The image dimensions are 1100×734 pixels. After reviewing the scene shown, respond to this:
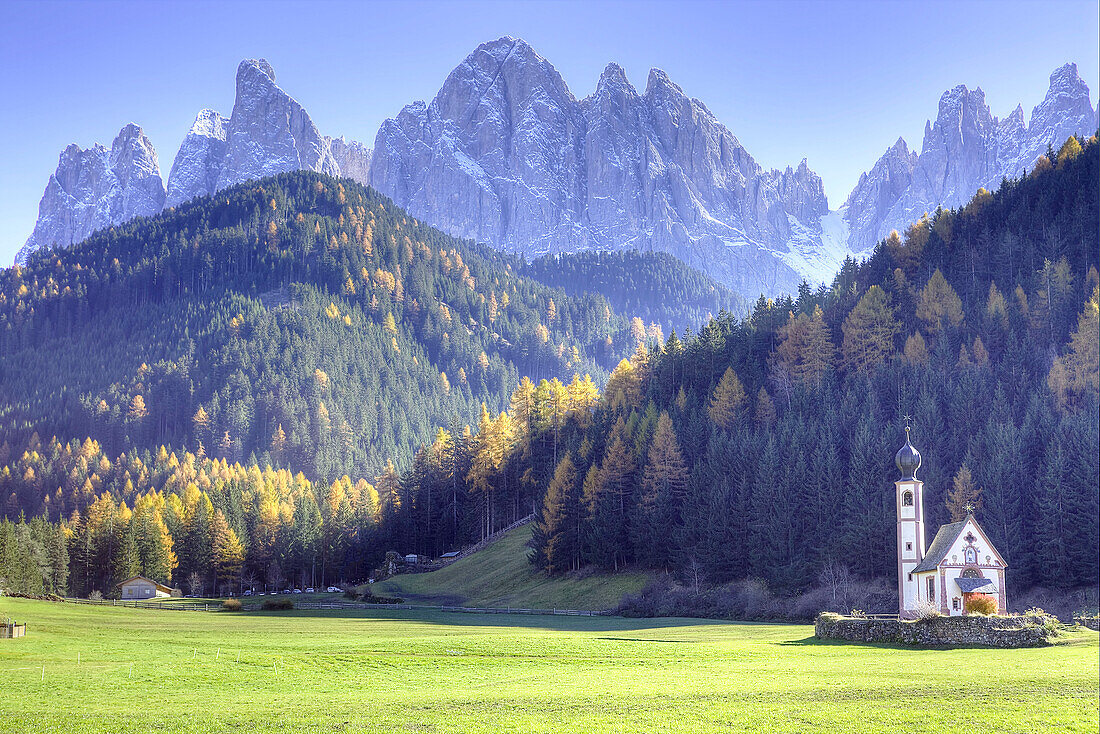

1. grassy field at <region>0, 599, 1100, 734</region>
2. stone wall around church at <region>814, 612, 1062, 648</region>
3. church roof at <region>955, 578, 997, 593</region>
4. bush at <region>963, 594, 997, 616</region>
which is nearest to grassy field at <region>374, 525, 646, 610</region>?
grassy field at <region>0, 599, 1100, 734</region>

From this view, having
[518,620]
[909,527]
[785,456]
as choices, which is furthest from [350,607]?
[909,527]

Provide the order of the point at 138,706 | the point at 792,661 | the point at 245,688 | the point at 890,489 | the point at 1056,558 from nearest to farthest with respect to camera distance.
A: the point at 138,706 < the point at 245,688 < the point at 792,661 < the point at 1056,558 < the point at 890,489

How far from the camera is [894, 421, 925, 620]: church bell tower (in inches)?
2446

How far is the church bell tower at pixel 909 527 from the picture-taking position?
62.1m

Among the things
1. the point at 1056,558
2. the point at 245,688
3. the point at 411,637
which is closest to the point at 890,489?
the point at 1056,558

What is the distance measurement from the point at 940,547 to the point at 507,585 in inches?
2109

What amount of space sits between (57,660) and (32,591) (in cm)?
6894

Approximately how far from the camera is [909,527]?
63125 mm

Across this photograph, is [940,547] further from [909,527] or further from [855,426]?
[855,426]

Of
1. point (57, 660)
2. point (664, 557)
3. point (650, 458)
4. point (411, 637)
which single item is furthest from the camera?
point (650, 458)

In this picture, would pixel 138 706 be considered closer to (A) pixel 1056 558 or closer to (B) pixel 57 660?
(B) pixel 57 660

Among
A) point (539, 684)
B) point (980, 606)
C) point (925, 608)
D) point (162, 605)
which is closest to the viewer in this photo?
point (539, 684)

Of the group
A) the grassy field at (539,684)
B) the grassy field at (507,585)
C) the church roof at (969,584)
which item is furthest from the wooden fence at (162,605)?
the church roof at (969,584)

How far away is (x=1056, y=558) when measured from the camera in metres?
71.4
